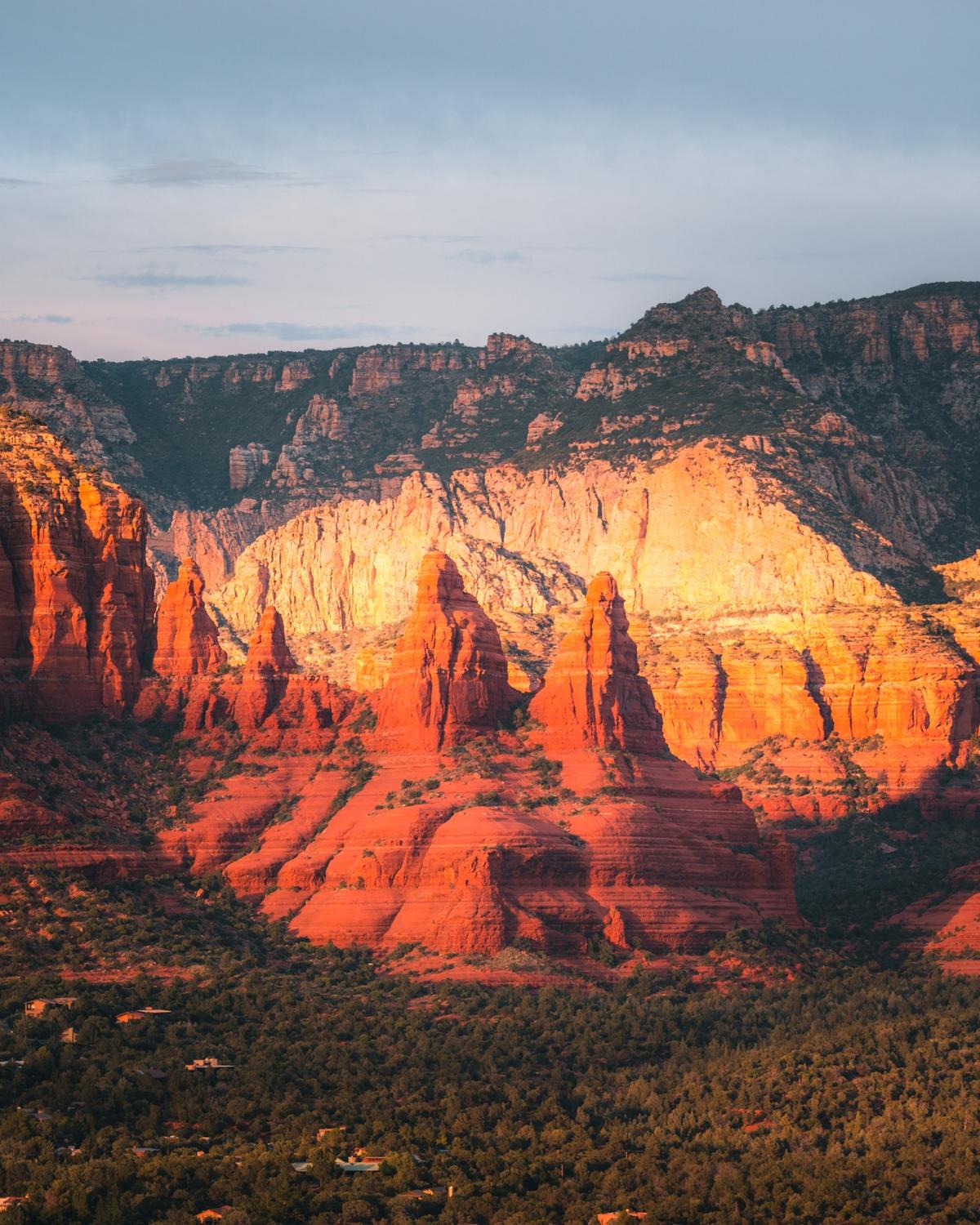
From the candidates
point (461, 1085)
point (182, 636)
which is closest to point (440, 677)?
point (182, 636)

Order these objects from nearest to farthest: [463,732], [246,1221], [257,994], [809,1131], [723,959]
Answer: [246,1221] < [809,1131] < [257,994] < [723,959] < [463,732]

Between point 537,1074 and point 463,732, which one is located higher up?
point 463,732

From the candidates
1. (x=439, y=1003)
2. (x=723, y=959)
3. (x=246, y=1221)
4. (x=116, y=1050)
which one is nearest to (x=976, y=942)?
(x=723, y=959)

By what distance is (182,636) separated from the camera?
17912cm

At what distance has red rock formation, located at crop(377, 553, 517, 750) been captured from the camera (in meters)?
173

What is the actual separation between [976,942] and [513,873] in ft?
87.9

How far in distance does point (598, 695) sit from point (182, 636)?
21705 mm

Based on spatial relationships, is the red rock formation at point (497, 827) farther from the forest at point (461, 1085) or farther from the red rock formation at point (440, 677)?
the forest at point (461, 1085)

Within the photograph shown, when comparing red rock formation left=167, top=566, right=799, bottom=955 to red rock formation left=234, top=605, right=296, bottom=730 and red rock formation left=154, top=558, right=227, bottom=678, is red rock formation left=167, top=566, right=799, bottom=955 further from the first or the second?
red rock formation left=154, top=558, right=227, bottom=678

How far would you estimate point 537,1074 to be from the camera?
144 meters

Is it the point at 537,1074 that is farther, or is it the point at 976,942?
the point at 976,942

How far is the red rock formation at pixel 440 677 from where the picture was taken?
567 feet

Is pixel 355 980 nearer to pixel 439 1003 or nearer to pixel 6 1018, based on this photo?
pixel 439 1003

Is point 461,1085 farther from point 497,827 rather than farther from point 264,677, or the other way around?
point 264,677
